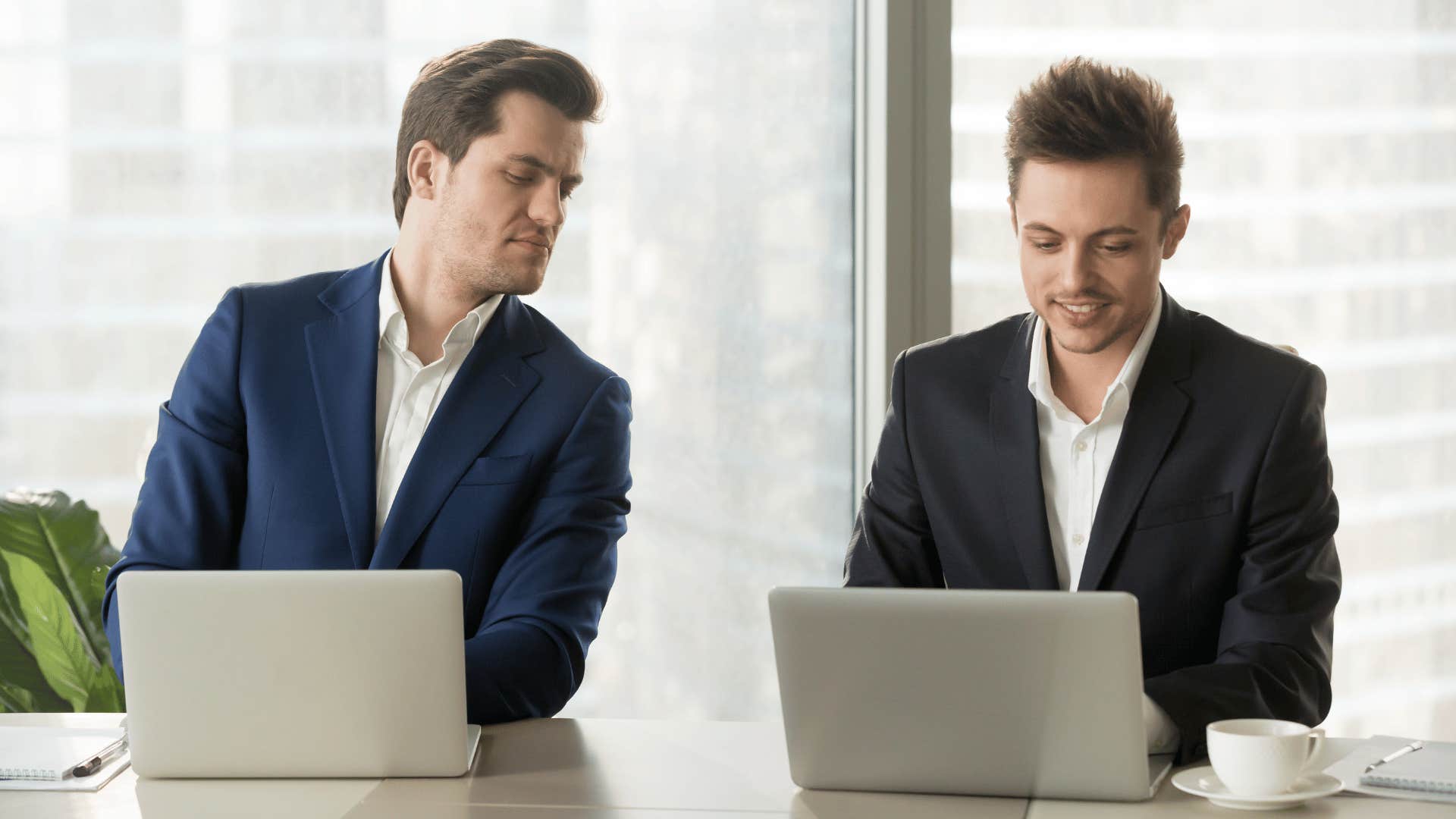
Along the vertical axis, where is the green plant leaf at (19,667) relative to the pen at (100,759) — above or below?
below

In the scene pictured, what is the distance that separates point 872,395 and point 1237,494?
152 cm

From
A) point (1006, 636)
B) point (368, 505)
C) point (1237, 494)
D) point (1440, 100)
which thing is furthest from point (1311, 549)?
point (1440, 100)

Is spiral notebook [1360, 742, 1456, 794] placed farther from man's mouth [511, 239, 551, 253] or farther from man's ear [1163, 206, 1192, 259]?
man's mouth [511, 239, 551, 253]

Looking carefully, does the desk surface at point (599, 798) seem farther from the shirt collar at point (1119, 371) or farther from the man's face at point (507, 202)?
the man's face at point (507, 202)

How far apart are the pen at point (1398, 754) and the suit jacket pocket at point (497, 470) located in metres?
1.27

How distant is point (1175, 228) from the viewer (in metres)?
2.17

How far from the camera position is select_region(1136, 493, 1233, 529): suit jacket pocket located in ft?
6.79

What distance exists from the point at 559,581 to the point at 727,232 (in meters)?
1.53

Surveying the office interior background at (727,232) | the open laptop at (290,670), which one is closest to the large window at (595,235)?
the office interior background at (727,232)

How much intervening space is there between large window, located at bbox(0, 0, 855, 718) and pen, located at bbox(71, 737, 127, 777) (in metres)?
1.87

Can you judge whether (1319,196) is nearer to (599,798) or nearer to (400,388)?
(400,388)

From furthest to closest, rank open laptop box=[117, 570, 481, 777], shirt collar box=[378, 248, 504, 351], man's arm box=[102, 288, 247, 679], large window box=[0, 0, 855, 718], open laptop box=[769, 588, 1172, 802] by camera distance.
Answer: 1. large window box=[0, 0, 855, 718]
2. shirt collar box=[378, 248, 504, 351]
3. man's arm box=[102, 288, 247, 679]
4. open laptop box=[117, 570, 481, 777]
5. open laptop box=[769, 588, 1172, 802]

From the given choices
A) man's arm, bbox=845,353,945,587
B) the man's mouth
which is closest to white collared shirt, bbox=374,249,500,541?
the man's mouth

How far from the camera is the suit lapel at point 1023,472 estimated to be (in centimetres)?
212
